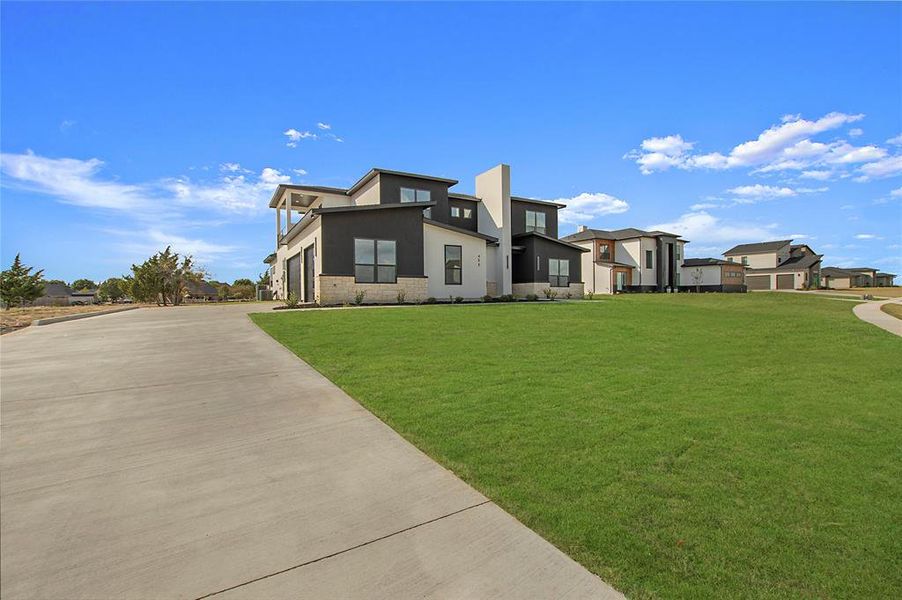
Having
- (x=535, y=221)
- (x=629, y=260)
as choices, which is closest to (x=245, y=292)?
(x=535, y=221)

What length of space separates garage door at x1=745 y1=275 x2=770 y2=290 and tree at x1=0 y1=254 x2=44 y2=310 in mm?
77976

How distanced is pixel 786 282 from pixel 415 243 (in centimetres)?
5606

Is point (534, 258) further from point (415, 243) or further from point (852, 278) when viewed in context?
point (852, 278)

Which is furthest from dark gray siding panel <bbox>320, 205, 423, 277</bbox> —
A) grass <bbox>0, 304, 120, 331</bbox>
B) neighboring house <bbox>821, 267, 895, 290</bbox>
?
neighboring house <bbox>821, 267, 895, 290</bbox>

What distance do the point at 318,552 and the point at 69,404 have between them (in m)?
4.54

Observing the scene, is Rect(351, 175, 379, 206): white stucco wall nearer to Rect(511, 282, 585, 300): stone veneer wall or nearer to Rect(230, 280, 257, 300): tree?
Rect(511, 282, 585, 300): stone veneer wall

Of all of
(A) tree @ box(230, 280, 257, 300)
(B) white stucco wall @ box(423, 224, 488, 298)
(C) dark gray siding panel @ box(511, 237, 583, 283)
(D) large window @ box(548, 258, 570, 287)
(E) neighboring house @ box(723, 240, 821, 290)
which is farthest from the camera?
(E) neighboring house @ box(723, 240, 821, 290)

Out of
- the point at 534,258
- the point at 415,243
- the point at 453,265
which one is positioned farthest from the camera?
the point at 534,258

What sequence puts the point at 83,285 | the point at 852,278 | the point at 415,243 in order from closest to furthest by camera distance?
the point at 415,243 < the point at 852,278 < the point at 83,285

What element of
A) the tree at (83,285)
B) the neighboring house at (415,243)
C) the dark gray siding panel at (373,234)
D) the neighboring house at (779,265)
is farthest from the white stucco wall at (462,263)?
the tree at (83,285)

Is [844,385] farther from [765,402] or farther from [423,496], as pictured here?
[423,496]

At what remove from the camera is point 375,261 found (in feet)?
68.0

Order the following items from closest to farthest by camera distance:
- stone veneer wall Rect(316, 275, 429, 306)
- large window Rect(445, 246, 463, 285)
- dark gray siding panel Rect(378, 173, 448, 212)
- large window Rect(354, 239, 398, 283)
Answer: stone veneer wall Rect(316, 275, 429, 306)
large window Rect(354, 239, 398, 283)
large window Rect(445, 246, 463, 285)
dark gray siding panel Rect(378, 173, 448, 212)

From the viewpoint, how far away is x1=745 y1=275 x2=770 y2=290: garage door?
55750 millimetres
